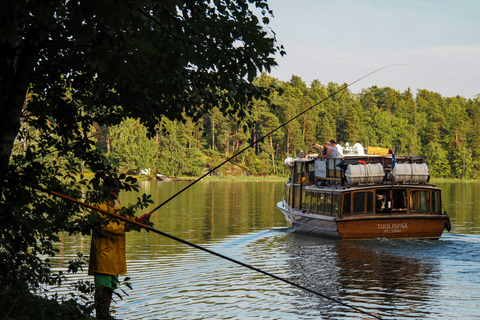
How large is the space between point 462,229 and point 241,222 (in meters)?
10.3

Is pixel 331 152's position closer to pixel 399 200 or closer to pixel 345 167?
pixel 345 167

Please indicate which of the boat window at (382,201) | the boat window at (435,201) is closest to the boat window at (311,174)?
the boat window at (382,201)

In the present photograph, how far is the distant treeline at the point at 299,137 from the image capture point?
333 ft

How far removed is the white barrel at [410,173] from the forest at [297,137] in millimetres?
74350

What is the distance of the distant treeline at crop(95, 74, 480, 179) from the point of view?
333ft

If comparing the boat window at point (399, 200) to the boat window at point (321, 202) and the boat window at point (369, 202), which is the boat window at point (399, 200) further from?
the boat window at point (321, 202)

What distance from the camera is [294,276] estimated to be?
1550 cm

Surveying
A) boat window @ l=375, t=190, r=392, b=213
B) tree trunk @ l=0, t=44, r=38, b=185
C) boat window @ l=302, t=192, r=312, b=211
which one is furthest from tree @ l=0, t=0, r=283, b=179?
boat window @ l=302, t=192, r=312, b=211

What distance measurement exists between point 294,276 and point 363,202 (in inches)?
282

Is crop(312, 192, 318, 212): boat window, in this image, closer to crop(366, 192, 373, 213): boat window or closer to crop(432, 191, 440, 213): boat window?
crop(366, 192, 373, 213): boat window

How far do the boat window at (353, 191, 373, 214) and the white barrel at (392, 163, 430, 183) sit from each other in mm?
1054

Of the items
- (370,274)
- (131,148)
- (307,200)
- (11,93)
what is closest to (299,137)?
(131,148)

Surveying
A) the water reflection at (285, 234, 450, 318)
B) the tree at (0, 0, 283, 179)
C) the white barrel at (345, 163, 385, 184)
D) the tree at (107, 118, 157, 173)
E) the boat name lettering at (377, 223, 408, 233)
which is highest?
the tree at (107, 118, 157, 173)

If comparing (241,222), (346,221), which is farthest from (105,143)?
(346,221)
